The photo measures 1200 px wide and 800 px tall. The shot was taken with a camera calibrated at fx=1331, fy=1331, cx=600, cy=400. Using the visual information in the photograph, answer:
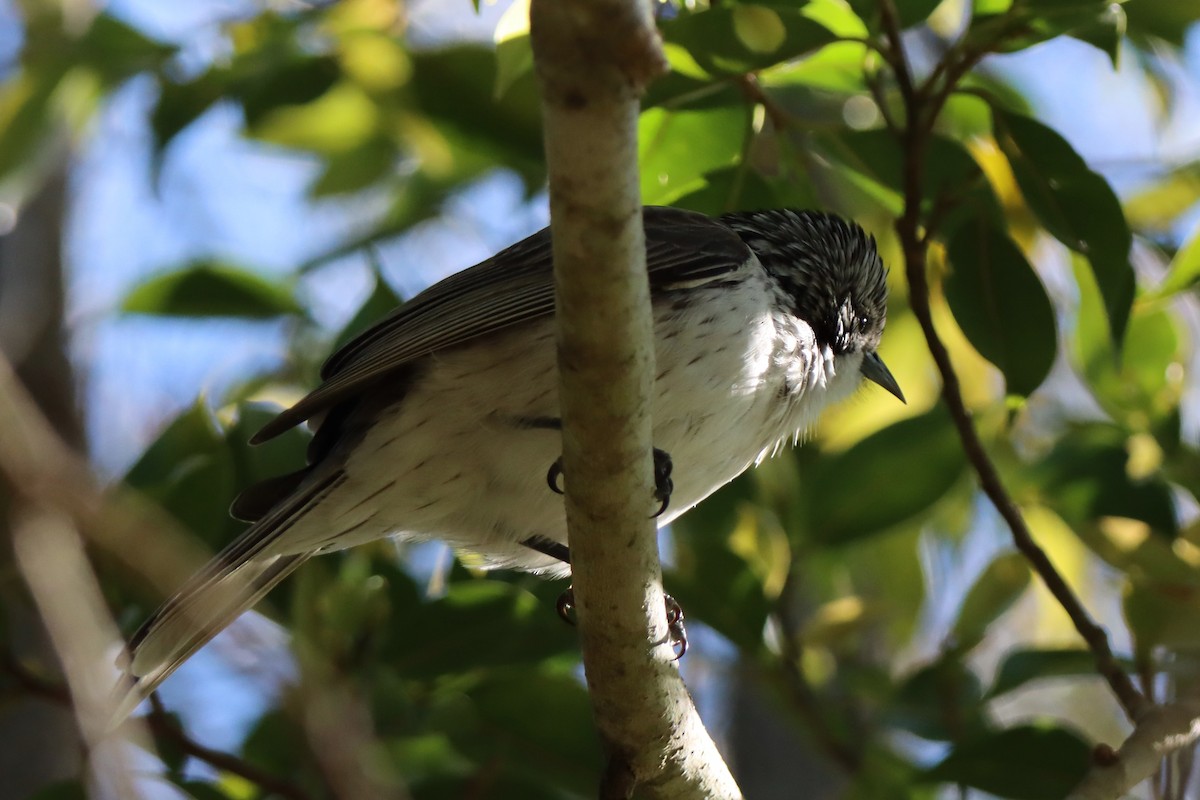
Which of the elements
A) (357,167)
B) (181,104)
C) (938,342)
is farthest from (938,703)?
(357,167)

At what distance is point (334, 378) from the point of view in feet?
11.5

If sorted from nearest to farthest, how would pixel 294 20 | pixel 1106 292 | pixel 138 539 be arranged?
pixel 138 539 → pixel 1106 292 → pixel 294 20

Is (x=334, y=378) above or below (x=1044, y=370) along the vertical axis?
above

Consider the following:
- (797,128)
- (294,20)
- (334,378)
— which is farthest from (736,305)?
(294,20)

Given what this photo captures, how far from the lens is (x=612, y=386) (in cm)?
232

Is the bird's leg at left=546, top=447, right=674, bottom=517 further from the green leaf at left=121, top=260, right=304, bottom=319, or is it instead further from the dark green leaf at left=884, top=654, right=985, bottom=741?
the green leaf at left=121, top=260, right=304, bottom=319

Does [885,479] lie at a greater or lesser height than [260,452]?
lesser

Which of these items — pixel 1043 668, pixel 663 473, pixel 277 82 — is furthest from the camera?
pixel 277 82

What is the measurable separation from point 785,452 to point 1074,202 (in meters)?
1.61

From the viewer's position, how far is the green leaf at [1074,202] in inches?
135

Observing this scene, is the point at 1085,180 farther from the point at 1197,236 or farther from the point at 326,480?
the point at 326,480

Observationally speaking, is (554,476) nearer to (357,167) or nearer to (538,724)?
(538,724)

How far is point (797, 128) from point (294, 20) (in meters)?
2.15

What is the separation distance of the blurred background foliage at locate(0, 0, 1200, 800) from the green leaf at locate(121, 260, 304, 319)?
0.04 ft
